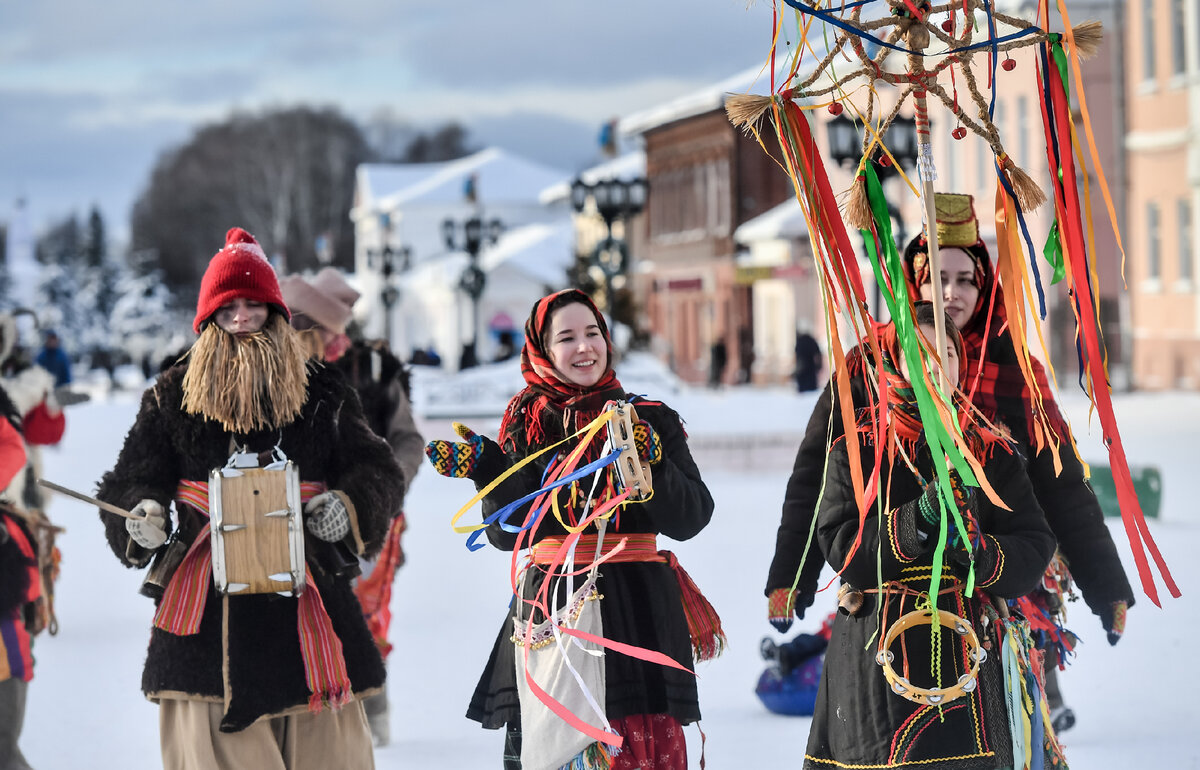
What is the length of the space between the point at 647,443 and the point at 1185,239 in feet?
71.1

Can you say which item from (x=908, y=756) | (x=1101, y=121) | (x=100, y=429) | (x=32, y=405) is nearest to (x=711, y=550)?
(x=32, y=405)

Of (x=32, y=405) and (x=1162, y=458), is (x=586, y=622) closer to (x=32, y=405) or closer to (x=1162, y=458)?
(x=32, y=405)

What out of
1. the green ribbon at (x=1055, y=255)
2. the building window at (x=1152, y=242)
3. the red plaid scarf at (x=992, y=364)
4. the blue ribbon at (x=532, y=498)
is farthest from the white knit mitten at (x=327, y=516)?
the building window at (x=1152, y=242)

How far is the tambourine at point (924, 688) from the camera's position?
351cm

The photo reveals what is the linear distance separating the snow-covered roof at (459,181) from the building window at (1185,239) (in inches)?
1883

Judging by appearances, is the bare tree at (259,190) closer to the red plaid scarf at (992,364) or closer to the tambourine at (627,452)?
the red plaid scarf at (992,364)

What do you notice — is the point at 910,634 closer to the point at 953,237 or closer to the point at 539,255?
the point at 953,237

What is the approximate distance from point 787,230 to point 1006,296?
2968 centimetres

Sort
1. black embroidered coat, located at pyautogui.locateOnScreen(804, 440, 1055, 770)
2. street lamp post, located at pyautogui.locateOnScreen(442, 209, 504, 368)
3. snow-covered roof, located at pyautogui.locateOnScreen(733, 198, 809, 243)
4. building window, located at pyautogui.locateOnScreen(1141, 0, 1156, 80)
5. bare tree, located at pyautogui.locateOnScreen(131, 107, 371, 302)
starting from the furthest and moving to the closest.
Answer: bare tree, located at pyautogui.locateOnScreen(131, 107, 371, 302), snow-covered roof, located at pyautogui.locateOnScreen(733, 198, 809, 243), street lamp post, located at pyautogui.locateOnScreen(442, 209, 504, 368), building window, located at pyautogui.locateOnScreen(1141, 0, 1156, 80), black embroidered coat, located at pyautogui.locateOnScreen(804, 440, 1055, 770)

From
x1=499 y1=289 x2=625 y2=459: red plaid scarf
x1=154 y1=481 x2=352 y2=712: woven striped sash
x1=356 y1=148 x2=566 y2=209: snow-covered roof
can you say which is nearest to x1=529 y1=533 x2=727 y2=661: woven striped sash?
x1=499 y1=289 x2=625 y2=459: red plaid scarf

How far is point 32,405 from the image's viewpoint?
8.73 m

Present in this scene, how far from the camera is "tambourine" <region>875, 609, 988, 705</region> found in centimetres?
351

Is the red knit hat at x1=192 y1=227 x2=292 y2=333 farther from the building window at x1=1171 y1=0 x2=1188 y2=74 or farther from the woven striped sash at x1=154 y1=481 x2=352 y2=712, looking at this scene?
the building window at x1=1171 y1=0 x2=1188 y2=74

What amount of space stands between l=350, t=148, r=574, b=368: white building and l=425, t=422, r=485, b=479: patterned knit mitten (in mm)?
44743
